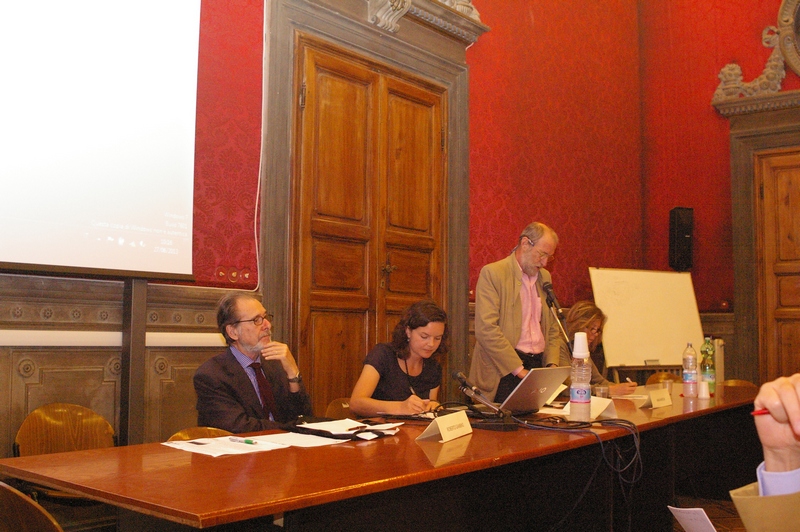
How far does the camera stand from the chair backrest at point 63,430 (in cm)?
303

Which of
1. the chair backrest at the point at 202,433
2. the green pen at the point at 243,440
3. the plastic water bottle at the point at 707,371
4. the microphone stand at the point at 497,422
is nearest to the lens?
the green pen at the point at 243,440

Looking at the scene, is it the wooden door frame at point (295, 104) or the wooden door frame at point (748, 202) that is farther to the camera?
the wooden door frame at point (748, 202)

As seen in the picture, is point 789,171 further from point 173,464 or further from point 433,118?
point 173,464

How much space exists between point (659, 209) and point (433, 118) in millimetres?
3249

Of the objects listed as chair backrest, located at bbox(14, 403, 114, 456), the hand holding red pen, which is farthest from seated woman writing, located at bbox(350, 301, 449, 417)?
the hand holding red pen

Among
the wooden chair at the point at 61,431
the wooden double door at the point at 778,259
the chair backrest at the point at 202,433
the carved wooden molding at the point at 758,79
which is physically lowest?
the wooden chair at the point at 61,431

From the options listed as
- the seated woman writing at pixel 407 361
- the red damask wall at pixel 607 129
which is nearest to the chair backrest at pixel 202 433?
the seated woman writing at pixel 407 361

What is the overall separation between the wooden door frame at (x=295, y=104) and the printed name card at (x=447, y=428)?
197cm

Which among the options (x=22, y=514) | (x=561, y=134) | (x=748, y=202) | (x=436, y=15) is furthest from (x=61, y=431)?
(x=748, y=202)

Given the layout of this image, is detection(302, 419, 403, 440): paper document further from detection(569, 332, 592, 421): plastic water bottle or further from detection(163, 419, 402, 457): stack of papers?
detection(569, 332, 592, 421): plastic water bottle

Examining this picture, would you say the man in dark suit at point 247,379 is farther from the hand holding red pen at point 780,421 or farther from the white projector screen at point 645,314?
the white projector screen at point 645,314

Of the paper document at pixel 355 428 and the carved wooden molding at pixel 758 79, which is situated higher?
the carved wooden molding at pixel 758 79

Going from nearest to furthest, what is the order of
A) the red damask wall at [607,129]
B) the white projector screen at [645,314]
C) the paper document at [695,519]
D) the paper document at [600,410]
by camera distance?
the paper document at [695,519], the paper document at [600,410], the red damask wall at [607,129], the white projector screen at [645,314]

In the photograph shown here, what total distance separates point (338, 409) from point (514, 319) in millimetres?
1338
